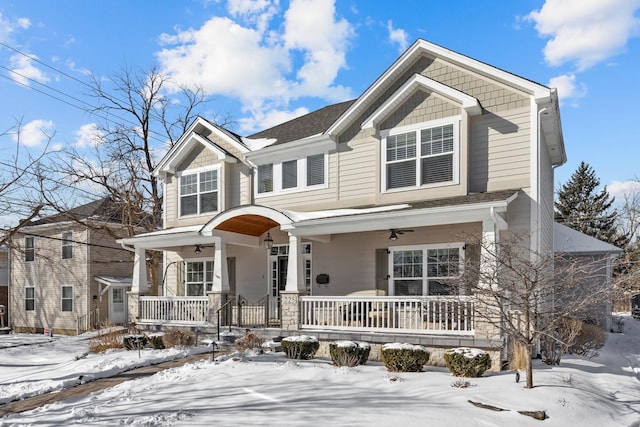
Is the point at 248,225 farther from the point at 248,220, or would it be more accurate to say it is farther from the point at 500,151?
the point at 500,151

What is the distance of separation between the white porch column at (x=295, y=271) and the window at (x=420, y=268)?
244 cm

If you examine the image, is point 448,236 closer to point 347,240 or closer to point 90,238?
point 347,240

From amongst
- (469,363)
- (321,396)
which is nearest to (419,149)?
(469,363)

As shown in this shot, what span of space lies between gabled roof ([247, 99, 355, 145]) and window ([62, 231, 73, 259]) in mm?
13568

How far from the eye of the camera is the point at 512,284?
8.15 metres

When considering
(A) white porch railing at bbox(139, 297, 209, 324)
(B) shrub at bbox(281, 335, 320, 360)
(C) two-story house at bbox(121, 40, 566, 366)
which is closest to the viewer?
(B) shrub at bbox(281, 335, 320, 360)

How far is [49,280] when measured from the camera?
26.4 m

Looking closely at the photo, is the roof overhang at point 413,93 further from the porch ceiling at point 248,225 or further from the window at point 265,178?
the porch ceiling at point 248,225

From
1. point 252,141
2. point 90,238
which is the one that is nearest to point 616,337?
point 252,141

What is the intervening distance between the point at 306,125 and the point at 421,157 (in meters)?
5.20

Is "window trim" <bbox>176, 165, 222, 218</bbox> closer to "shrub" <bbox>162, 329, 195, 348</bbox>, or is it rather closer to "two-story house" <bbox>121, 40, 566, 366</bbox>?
"two-story house" <bbox>121, 40, 566, 366</bbox>

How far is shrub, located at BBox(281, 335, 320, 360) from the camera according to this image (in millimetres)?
10641

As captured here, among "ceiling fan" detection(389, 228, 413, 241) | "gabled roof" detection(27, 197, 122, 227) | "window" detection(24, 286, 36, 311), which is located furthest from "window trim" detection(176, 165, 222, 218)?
"window" detection(24, 286, 36, 311)

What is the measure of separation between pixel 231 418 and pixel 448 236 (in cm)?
763
